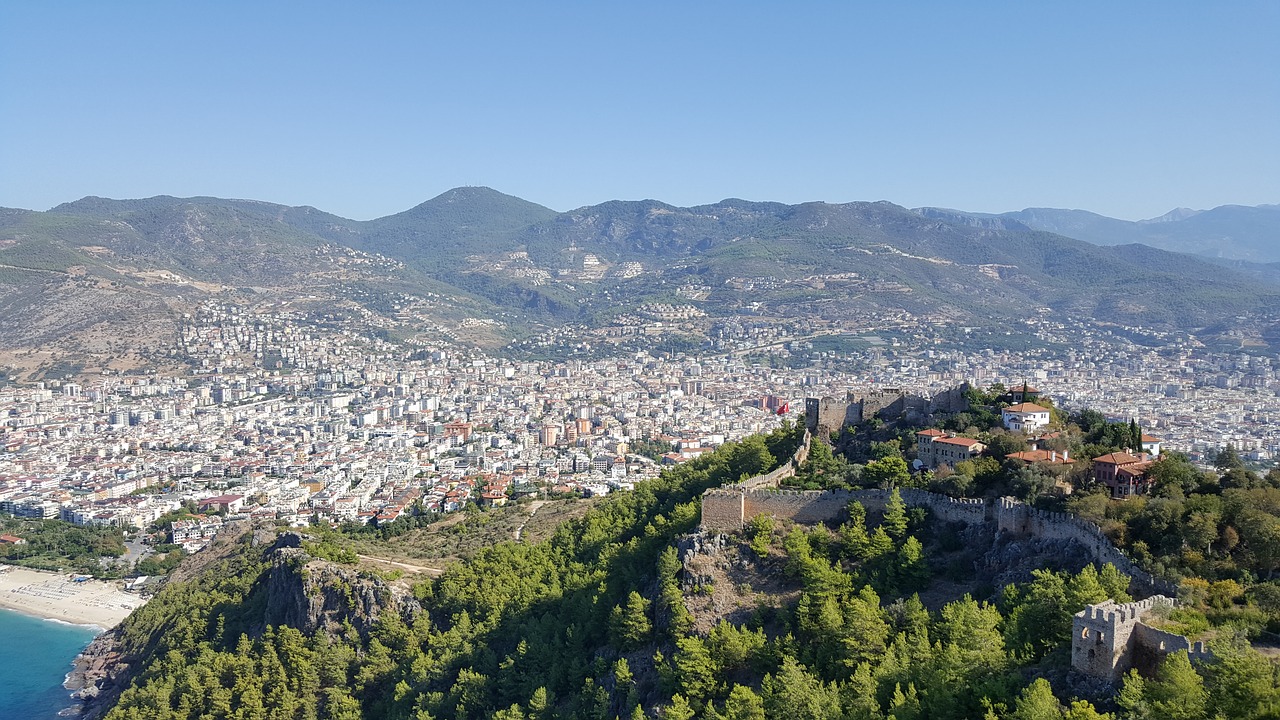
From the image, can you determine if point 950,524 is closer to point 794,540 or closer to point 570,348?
point 794,540

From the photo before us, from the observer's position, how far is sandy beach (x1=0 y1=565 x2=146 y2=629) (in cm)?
5294

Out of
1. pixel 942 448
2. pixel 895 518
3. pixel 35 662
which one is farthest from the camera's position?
pixel 35 662

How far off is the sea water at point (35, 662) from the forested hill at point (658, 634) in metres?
3.30

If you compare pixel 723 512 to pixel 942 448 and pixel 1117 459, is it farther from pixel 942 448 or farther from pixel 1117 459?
pixel 1117 459

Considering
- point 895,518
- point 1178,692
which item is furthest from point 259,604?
point 1178,692

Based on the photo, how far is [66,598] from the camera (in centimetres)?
5544

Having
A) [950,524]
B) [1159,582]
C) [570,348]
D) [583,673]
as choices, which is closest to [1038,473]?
[950,524]

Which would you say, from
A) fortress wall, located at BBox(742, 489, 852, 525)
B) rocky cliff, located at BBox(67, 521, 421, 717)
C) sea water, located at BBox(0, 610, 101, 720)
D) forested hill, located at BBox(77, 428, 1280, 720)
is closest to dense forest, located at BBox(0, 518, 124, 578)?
sea water, located at BBox(0, 610, 101, 720)

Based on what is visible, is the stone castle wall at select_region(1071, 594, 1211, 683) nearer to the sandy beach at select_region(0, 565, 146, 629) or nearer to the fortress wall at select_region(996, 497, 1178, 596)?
the fortress wall at select_region(996, 497, 1178, 596)

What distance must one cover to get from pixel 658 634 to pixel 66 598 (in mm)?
44026

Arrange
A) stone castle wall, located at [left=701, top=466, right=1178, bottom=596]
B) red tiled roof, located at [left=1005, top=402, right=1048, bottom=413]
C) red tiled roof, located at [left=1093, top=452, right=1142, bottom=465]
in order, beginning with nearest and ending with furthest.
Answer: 1. stone castle wall, located at [left=701, top=466, right=1178, bottom=596]
2. red tiled roof, located at [left=1093, top=452, right=1142, bottom=465]
3. red tiled roof, located at [left=1005, top=402, right=1048, bottom=413]

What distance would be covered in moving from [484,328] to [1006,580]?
17263cm

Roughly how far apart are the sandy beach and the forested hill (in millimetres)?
6971

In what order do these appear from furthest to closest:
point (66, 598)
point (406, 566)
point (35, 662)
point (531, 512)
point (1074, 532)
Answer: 1. point (66, 598)
2. point (531, 512)
3. point (35, 662)
4. point (406, 566)
5. point (1074, 532)
